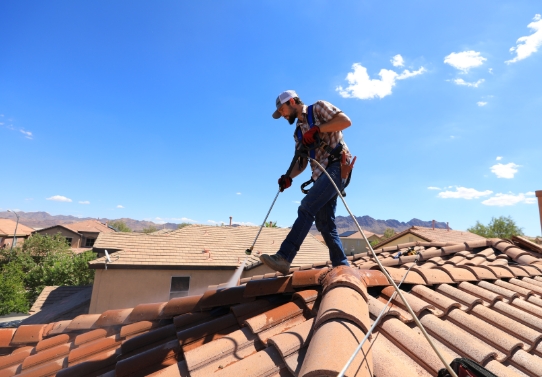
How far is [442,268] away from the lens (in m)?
3.41

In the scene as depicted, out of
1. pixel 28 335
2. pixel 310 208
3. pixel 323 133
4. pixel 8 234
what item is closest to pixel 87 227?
pixel 8 234

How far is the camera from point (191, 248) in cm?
1530

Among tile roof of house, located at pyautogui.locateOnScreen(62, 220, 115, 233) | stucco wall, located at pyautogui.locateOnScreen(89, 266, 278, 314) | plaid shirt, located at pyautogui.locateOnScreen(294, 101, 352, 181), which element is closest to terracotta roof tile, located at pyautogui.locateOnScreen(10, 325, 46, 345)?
plaid shirt, located at pyautogui.locateOnScreen(294, 101, 352, 181)

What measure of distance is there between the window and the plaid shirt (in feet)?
40.5

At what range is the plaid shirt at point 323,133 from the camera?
287 cm

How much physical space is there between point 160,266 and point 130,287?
1577mm

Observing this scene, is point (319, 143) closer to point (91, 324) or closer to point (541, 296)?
point (541, 296)

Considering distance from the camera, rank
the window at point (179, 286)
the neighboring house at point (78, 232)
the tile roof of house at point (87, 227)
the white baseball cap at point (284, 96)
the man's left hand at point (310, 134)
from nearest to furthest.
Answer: the man's left hand at point (310, 134) < the white baseball cap at point (284, 96) < the window at point (179, 286) < the neighboring house at point (78, 232) < the tile roof of house at point (87, 227)

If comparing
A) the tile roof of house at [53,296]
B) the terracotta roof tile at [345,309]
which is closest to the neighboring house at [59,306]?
the tile roof of house at [53,296]

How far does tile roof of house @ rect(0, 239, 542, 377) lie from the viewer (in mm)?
1651

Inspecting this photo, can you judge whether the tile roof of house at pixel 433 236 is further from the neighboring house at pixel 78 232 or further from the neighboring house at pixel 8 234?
the neighboring house at pixel 8 234

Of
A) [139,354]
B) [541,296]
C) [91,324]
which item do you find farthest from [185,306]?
[541,296]

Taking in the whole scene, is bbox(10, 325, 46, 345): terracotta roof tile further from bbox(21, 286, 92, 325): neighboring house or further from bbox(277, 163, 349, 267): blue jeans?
bbox(21, 286, 92, 325): neighboring house

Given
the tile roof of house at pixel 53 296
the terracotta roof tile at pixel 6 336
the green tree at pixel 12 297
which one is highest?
the terracotta roof tile at pixel 6 336
